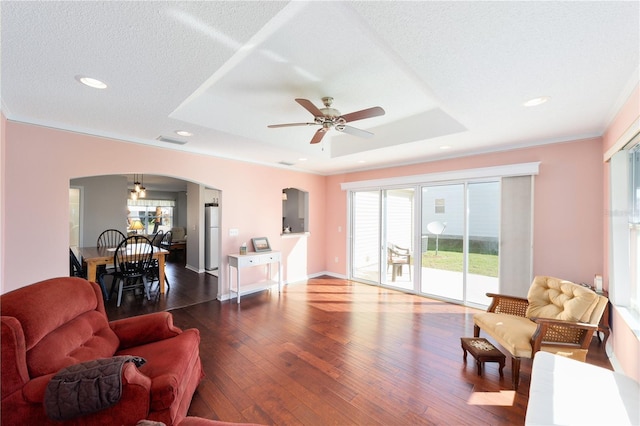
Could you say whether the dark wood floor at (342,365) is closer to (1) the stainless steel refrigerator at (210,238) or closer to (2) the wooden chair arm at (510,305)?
(2) the wooden chair arm at (510,305)

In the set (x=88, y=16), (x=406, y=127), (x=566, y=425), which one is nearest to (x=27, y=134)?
(x=88, y=16)

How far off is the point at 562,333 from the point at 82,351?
3694 millimetres

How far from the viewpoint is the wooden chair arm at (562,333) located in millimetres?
2270

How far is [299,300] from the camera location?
4543 millimetres

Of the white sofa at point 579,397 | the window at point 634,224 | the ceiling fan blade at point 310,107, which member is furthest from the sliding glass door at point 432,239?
the ceiling fan blade at point 310,107

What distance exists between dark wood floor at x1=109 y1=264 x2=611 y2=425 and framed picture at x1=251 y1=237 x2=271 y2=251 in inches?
38.9

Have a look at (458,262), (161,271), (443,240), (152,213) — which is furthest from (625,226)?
(152,213)

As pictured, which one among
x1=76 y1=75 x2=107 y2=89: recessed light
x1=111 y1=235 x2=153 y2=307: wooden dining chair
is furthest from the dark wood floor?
x1=76 y1=75 x2=107 y2=89: recessed light

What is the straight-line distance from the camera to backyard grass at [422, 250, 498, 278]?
405 centimetres

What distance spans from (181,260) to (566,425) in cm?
883

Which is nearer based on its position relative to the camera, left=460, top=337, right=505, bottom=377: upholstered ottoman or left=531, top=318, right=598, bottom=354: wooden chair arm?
left=531, top=318, right=598, bottom=354: wooden chair arm

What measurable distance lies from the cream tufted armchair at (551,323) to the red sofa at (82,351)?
2662 mm

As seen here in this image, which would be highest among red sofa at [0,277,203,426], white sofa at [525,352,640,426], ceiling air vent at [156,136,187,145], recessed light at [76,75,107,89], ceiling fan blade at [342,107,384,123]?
recessed light at [76,75,107,89]

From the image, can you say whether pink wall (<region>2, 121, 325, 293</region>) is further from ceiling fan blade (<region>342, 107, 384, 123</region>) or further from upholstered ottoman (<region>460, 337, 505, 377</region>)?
upholstered ottoman (<region>460, 337, 505, 377</region>)
